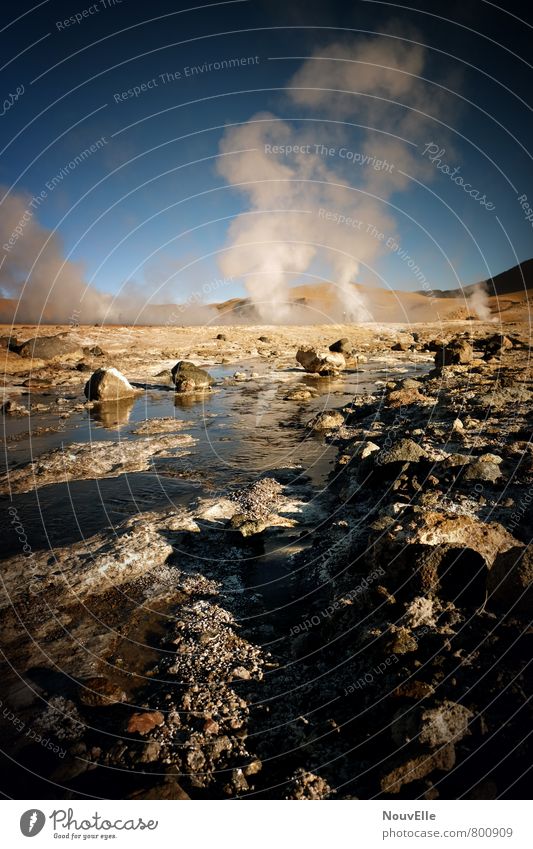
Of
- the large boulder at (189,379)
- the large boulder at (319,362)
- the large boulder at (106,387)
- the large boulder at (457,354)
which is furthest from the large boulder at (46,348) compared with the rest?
the large boulder at (457,354)

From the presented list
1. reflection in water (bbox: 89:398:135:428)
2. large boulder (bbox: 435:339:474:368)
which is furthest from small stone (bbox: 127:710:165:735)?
large boulder (bbox: 435:339:474:368)

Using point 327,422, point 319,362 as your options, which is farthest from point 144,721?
point 319,362

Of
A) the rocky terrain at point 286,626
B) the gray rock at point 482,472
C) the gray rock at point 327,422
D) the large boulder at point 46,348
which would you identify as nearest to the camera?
the rocky terrain at point 286,626

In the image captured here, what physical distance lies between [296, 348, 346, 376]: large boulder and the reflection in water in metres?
20.6

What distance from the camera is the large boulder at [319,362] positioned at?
43584 millimetres

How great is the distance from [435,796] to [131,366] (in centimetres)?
4826

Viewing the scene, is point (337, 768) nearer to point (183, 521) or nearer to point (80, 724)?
point (80, 724)

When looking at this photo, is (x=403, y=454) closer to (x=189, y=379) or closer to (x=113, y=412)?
(x=113, y=412)

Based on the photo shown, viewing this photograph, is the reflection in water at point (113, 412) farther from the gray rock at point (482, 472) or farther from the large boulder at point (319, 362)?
the large boulder at point (319, 362)

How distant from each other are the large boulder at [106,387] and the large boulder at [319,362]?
2086 cm

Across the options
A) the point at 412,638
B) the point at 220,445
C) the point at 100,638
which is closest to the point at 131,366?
the point at 220,445

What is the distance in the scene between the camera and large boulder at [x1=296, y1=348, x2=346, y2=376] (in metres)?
43.6

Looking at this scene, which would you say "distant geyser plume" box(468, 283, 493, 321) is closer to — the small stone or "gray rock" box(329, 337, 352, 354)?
"gray rock" box(329, 337, 352, 354)

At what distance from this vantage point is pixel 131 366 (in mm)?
47562
